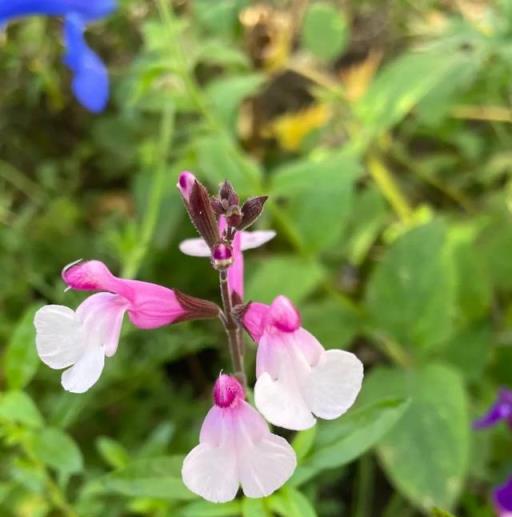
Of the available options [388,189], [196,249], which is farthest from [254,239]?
[388,189]

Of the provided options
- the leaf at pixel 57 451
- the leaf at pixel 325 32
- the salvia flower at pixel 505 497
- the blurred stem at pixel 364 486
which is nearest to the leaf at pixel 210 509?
the leaf at pixel 57 451

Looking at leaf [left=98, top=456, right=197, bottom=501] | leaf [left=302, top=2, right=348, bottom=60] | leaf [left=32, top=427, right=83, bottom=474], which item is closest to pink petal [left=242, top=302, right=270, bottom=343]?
leaf [left=98, top=456, right=197, bottom=501]

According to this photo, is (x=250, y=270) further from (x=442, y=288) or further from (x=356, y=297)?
(x=442, y=288)

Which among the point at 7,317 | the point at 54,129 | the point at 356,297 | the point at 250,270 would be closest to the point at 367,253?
the point at 356,297

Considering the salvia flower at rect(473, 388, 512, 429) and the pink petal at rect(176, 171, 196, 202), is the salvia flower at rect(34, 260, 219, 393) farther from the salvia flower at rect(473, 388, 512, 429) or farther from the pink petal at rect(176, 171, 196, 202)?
the salvia flower at rect(473, 388, 512, 429)

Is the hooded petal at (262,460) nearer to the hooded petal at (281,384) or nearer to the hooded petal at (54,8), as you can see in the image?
the hooded petal at (281,384)

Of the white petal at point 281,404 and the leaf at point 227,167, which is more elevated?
the white petal at point 281,404
